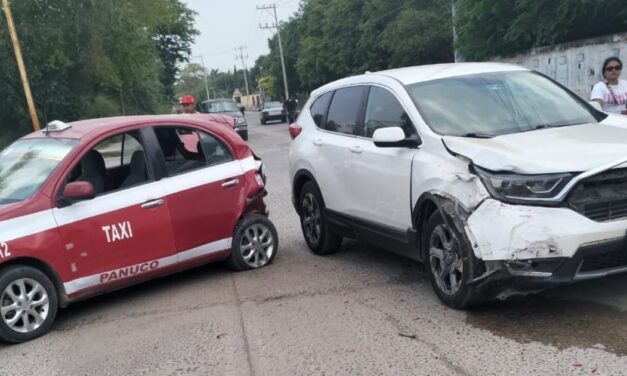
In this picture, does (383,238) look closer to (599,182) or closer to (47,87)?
(599,182)

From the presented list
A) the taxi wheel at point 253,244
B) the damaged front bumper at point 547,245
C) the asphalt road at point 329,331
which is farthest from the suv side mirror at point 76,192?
the damaged front bumper at point 547,245

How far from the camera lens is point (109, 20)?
2997 centimetres

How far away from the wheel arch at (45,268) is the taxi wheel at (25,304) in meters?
0.04

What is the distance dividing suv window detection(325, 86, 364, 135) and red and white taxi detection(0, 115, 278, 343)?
3.15ft

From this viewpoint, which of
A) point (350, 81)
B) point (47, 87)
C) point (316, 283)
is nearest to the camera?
point (316, 283)

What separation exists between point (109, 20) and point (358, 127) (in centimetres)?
2665

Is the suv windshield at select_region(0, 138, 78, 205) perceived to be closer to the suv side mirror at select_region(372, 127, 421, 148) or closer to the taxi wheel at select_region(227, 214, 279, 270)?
the taxi wheel at select_region(227, 214, 279, 270)

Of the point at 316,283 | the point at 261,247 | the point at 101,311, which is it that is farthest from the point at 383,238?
the point at 101,311

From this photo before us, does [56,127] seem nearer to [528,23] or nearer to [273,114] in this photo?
[528,23]

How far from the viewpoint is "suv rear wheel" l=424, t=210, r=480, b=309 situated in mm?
4551

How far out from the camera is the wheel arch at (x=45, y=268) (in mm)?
5242

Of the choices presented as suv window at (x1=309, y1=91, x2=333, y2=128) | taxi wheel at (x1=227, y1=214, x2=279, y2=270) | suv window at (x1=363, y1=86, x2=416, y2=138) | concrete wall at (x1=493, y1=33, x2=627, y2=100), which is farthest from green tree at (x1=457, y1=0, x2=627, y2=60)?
taxi wheel at (x1=227, y1=214, x2=279, y2=270)

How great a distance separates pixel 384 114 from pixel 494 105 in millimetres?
989

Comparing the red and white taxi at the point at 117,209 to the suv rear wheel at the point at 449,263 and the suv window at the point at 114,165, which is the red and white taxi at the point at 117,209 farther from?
the suv rear wheel at the point at 449,263
